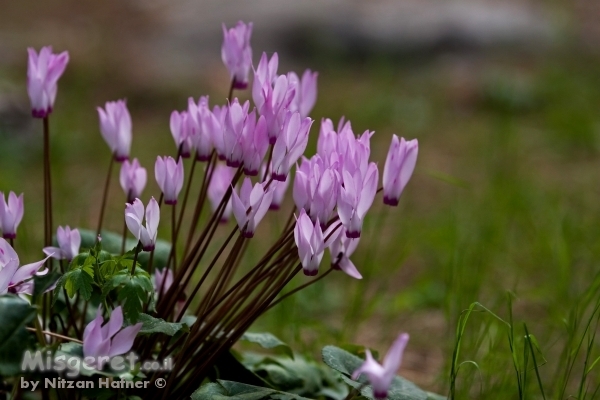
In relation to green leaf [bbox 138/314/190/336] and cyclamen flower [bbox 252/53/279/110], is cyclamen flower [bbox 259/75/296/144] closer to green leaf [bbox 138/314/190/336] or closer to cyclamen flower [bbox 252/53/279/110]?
cyclamen flower [bbox 252/53/279/110]

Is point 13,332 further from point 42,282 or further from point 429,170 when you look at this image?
point 429,170

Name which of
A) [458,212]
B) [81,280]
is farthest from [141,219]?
[458,212]

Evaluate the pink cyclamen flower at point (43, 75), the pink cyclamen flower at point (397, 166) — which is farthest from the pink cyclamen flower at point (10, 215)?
the pink cyclamen flower at point (397, 166)

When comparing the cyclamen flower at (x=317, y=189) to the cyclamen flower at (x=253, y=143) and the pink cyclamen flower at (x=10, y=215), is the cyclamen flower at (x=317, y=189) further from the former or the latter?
the pink cyclamen flower at (x=10, y=215)

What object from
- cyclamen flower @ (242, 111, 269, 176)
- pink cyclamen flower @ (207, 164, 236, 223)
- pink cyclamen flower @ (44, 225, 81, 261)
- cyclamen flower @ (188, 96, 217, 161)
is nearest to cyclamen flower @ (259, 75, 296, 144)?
cyclamen flower @ (242, 111, 269, 176)

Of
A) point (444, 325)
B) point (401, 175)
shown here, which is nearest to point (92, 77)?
point (444, 325)

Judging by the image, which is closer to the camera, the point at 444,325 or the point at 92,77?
→ the point at 444,325

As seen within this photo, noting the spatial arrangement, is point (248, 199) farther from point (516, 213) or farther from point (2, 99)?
point (2, 99)
